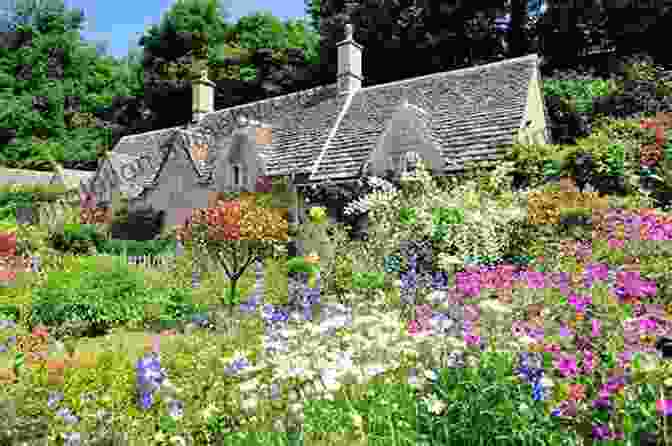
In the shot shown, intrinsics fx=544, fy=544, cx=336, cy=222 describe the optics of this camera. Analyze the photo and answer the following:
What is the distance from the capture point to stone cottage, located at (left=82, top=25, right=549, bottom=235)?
603 inches

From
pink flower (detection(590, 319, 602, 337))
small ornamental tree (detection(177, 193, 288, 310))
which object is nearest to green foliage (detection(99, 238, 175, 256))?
small ornamental tree (detection(177, 193, 288, 310))

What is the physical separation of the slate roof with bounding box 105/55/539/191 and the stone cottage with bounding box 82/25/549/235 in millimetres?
43

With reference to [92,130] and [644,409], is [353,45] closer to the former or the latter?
[644,409]

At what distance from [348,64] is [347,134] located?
149 inches

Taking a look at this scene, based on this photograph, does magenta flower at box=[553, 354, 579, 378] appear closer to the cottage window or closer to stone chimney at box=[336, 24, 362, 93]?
the cottage window

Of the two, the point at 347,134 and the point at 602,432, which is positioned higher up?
the point at 347,134

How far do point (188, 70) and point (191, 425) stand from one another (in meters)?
38.0

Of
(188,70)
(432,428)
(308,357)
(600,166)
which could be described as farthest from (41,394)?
(188,70)

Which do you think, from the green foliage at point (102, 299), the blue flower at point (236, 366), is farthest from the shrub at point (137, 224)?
the blue flower at point (236, 366)

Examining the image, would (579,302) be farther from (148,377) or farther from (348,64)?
(348,64)

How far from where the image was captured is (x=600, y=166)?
12.1 m

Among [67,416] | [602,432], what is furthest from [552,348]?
[67,416]

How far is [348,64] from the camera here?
20484mm

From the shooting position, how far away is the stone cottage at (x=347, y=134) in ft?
50.3
